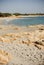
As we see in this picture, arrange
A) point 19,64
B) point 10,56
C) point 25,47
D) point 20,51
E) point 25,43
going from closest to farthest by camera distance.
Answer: point 19,64
point 10,56
point 20,51
point 25,47
point 25,43

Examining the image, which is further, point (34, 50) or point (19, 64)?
point (34, 50)

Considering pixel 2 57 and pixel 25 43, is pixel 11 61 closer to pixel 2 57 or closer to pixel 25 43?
pixel 2 57

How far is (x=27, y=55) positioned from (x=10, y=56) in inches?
35.2

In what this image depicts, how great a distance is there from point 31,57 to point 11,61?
3.59 feet

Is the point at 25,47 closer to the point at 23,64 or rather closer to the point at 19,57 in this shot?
the point at 19,57

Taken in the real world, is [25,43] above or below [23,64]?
below

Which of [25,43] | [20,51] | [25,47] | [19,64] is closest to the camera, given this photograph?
[19,64]

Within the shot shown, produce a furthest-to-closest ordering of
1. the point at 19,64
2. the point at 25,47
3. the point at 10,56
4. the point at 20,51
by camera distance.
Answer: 1. the point at 25,47
2. the point at 20,51
3. the point at 10,56
4. the point at 19,64

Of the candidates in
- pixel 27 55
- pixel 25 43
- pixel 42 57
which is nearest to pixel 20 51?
pixel 27 55

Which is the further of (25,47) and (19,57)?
(25,47)

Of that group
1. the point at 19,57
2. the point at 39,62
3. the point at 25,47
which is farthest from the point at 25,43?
the point at 39,62

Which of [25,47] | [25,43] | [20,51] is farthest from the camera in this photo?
[25,43]

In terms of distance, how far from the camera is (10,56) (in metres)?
9.54

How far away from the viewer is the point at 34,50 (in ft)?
35.6
